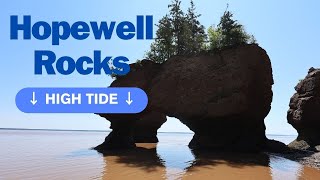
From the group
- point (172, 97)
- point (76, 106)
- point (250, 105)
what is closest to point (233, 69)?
point (250, 105)

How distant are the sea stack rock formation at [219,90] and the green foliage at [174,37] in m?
6.68

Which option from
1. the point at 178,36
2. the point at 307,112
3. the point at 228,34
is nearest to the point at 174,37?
the point at 178,36

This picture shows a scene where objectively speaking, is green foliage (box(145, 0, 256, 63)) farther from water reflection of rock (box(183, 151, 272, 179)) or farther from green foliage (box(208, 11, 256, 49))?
water reflection of rock (box(183, 151, 272, 179))

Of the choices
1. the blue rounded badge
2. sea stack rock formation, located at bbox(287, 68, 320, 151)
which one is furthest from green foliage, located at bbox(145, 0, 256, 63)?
the blue rounded badge

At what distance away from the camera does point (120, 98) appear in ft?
66.8

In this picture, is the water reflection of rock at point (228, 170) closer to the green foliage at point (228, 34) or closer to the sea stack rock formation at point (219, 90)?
the sea stack rock formation at point (219, 90)

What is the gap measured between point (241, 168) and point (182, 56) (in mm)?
12872

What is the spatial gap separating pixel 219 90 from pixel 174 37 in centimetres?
1240

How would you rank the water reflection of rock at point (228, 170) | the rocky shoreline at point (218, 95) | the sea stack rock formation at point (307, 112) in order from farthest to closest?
the sea stack rock formation at point (307, 112) < the rocky shoreline at point (218, 95) < the water reflection of rock at point (228, 170)

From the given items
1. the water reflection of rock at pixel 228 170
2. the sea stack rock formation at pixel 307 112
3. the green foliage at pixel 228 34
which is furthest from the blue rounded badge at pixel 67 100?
the sea stack rock formation at pixel 307 112

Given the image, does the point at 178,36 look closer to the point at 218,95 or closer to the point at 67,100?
the point at 218,95

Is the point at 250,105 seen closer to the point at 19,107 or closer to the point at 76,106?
the point at 76,106

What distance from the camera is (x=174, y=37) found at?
3634 centimetres

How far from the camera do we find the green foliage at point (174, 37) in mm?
35344
